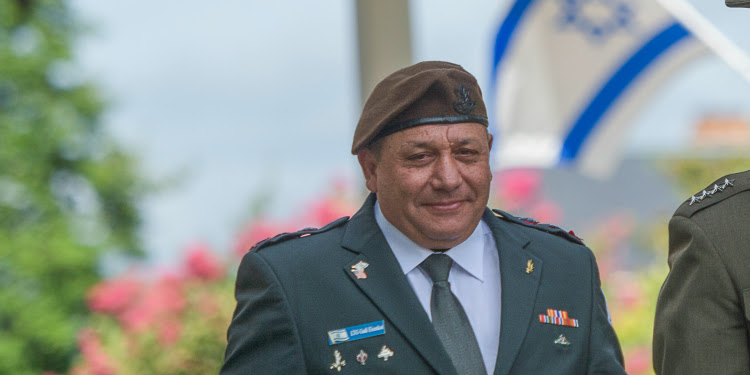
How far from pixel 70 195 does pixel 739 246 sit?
975 centimetres

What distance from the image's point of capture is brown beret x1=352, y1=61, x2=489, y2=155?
7.87 feet

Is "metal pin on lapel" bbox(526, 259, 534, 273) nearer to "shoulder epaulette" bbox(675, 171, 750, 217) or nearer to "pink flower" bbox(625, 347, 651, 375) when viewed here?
"shoulder epaulette" bbox(675, 171, 750, 217)

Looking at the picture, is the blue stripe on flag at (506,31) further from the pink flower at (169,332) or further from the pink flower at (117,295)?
the pink flower at (117,295)

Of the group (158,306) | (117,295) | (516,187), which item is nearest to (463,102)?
(158,306)

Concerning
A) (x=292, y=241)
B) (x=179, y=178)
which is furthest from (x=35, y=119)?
(x=292, y=241)

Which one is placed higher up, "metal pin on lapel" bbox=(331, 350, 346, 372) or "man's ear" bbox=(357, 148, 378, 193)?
"man's ear" bbox=(357, 148, 378, 193)

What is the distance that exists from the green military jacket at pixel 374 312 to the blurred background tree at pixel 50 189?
26.9 ft

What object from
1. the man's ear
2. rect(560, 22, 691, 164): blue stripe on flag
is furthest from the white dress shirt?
rect(560, 22, 691, 164): blue stripe on flag

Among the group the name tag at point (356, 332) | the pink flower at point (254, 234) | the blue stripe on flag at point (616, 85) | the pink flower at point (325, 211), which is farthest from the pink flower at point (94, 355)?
the name tag at point (356, 332)

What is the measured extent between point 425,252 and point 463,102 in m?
0.37

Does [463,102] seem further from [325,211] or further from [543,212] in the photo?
[543,212]

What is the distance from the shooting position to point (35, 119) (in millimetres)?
11227

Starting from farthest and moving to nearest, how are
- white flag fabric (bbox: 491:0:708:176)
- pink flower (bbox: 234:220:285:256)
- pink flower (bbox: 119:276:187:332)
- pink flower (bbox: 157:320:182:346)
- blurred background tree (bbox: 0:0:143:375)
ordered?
blurred background tree (bbox: 0:0:143:375)
white flag fabric (bbox: 491:0:708:176)
pink flower (bbox: 234:220:285:256)
pink flower (bbox: 119:276:187:332)
pink flower (bbox: 157:320:182:346)

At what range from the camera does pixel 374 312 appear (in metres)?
2.42
